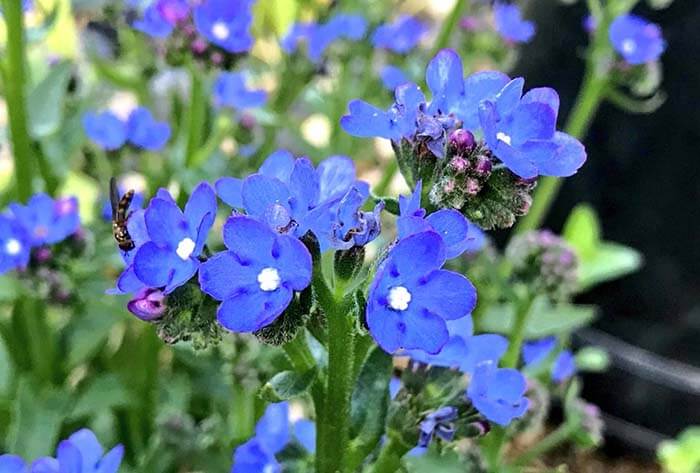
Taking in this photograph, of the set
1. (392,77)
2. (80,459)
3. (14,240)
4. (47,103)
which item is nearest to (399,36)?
(392,77)

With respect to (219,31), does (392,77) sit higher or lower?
lower

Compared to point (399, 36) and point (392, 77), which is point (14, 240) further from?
point (399, 36)

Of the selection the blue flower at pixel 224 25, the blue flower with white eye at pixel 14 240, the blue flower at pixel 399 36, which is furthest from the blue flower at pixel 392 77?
the blue flower with white eye at pixel 14 240

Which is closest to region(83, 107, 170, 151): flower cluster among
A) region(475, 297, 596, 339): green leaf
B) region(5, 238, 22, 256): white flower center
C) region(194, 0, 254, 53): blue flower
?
region(194, 0, 254, 53): blue flower

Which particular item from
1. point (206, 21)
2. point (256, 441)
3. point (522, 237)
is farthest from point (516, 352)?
point (206, 21)

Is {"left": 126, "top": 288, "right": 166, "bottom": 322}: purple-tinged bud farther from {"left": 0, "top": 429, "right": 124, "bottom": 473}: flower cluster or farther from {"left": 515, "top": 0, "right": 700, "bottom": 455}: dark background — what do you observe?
{"left": 515, "top": 0, "right": 700, "bottom": 455}: dark background
